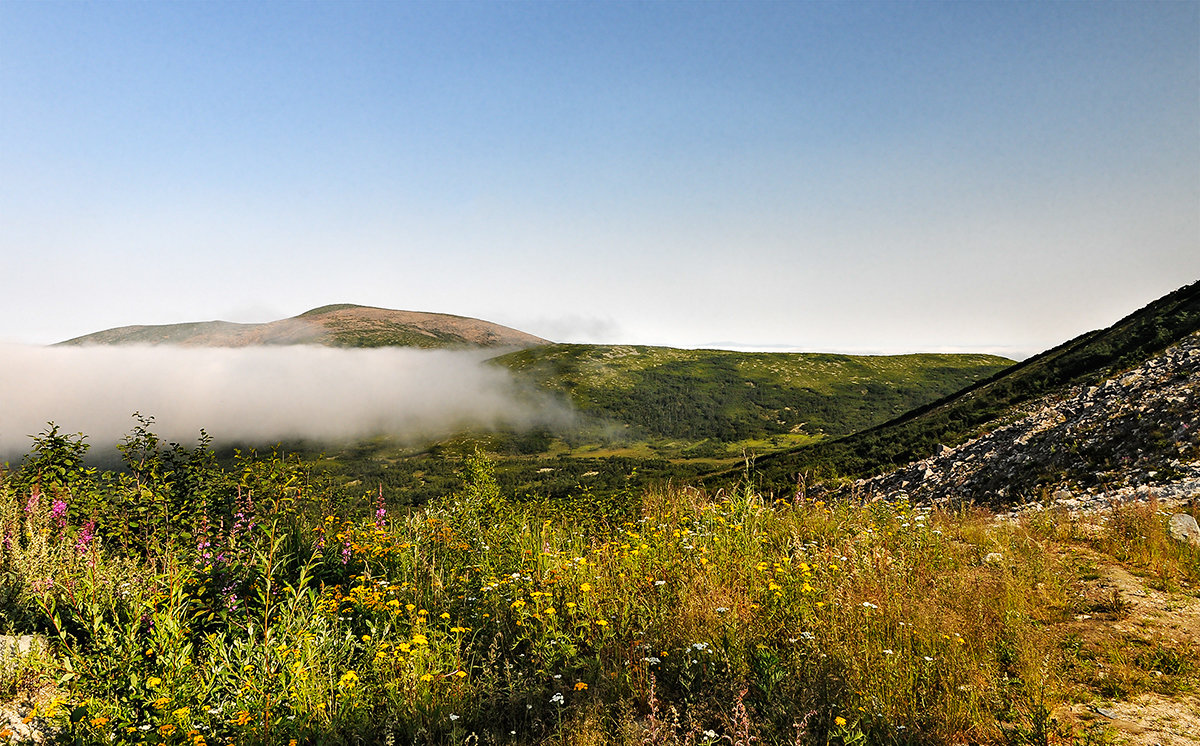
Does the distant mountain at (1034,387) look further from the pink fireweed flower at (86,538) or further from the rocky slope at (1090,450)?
the pink fireweed flower at (86,538)

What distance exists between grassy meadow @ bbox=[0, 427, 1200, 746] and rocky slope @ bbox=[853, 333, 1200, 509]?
716 centimetres

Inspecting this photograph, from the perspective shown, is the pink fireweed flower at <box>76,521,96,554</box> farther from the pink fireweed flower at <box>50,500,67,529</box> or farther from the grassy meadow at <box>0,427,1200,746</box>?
the pink fireweed flower at <box>50,500,67,529</box>

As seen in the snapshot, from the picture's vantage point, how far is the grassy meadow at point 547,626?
3.81 m

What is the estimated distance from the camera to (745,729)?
333cm

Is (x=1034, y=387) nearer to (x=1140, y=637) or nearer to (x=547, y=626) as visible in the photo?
(x=1140, y=637)

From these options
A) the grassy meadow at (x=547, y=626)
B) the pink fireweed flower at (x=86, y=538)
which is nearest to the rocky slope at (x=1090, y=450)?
the grassy meadow at (x=547, y=626)

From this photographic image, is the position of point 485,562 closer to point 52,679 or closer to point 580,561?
point 580,561

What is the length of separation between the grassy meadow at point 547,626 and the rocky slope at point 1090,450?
7.16 m

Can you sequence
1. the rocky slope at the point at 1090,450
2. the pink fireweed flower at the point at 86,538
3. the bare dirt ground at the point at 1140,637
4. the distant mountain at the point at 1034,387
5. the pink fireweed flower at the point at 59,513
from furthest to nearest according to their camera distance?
the distant mountain at the point at 1034,387 → the rocky slope at the point at 1090,450 → the pink fireweed flower at the point at 59,513 → the pink fireweed flower at the point at 86,538 → the bare dirt ground at the point at 1140,637

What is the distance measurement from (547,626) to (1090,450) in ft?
63.7

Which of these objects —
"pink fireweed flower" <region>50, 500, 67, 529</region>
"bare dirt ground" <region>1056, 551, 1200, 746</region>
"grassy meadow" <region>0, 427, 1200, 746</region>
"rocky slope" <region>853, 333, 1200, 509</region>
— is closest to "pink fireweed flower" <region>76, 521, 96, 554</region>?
"grassy meadow" <region>0, 427, 1200, 746</region>

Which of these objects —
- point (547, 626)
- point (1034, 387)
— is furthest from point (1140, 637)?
point (1034, 387)

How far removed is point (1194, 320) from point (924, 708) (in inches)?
1285

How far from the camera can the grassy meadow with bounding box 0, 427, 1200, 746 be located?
12.5ft
